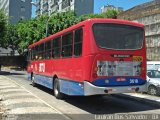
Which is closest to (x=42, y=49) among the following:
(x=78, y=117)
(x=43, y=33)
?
(x=78, y=117)

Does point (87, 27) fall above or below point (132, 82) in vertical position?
above

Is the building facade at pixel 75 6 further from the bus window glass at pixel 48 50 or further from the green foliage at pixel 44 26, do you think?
the bus window glass at pixel 48 50

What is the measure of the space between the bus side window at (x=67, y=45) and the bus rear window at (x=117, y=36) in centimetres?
197

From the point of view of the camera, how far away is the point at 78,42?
1455cm

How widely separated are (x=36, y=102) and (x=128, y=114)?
13.2 ft

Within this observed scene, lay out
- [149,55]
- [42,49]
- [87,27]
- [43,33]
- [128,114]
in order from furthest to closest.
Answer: [43,33]
[149,55]
[42,49]
[87,27]
[128,114]

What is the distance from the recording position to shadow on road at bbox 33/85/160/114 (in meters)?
14.1

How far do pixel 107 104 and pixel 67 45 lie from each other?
2907mm

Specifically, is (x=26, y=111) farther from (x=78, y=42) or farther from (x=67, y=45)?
(x=67, y=45)

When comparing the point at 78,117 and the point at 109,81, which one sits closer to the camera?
the point at 78,117

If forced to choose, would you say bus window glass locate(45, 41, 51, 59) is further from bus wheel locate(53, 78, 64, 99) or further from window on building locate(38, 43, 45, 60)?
bus wheel locate(53, 78, 64, 99)

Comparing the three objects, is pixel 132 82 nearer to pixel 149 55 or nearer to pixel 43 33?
pixel 149 55

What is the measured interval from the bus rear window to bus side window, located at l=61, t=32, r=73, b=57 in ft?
6.46

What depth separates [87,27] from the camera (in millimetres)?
13820
